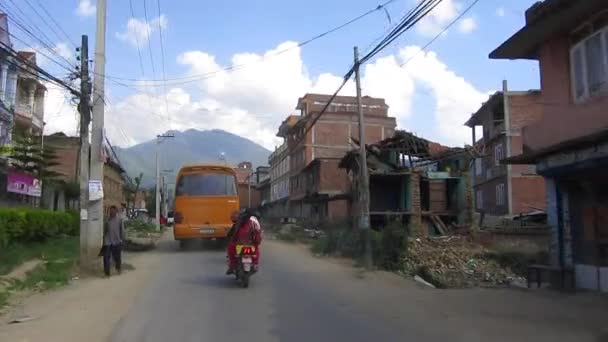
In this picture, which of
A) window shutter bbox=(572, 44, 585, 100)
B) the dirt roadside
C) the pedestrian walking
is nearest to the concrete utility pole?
the pedestrian walking

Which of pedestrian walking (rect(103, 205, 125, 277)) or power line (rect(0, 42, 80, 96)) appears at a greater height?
power line (rect(0, 42, 80, 96))

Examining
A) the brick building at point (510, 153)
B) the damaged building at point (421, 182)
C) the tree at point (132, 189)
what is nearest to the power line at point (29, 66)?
the damaged building at point (421, 182)

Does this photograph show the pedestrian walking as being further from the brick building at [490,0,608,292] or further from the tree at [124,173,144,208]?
the tree at [124,173,144,208]

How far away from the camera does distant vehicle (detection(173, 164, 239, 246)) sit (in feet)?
70.5

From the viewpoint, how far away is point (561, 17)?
38.0ft

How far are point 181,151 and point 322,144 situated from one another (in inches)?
1263

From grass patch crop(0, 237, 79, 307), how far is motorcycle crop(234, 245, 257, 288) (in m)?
3.95

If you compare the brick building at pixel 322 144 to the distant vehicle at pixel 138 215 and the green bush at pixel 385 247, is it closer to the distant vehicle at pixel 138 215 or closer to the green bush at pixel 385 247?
the distant vehicle at pixel 138 215

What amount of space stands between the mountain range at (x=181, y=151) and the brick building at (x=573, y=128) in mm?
44863

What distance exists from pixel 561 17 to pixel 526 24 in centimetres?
79

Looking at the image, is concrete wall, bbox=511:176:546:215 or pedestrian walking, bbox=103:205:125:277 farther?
concrete wall, bbox=511:176:546:215

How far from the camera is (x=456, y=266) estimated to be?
18.6 metres

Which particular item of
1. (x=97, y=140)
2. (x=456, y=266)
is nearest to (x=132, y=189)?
(x=97, y=140)

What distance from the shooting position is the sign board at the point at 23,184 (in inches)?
1075
